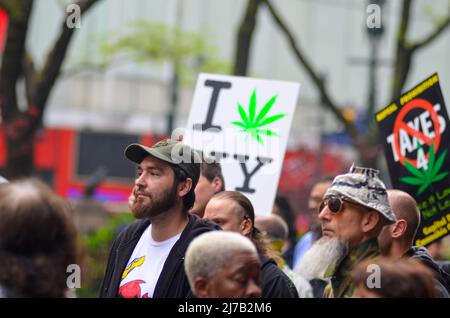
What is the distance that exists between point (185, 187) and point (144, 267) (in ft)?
1.77

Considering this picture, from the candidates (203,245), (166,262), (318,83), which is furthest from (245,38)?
(203,245)

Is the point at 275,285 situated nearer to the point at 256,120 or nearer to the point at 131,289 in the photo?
the point at 131,289

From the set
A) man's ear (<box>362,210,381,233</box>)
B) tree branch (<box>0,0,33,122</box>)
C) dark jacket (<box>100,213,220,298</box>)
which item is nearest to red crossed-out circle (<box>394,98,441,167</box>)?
man's ear (<box>362,210,381,233</box>)

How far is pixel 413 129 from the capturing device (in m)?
7.01

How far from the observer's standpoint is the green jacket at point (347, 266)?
16.2 feet

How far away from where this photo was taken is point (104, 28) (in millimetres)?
41375

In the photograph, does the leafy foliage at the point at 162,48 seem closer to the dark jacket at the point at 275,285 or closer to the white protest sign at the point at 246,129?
the white protest sign at the point at 246,129

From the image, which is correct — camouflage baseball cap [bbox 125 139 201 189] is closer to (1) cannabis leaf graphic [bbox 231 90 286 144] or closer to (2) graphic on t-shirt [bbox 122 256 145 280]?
(2) graphic on t-shirt [bbox 122 256 145 280]

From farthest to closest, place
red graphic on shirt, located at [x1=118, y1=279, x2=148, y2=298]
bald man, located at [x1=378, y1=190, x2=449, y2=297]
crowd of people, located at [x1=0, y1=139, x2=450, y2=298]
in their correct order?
bald man, located at [x1=378, y1=190, x2=449, y2=297] → red graphic on shirt, located at [x1=118, y1=279, x2=148, y2=298] → crowd of people, located at [x1=0, y1=139, x2=450, y2=298]

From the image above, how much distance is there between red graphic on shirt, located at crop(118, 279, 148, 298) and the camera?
511 cm

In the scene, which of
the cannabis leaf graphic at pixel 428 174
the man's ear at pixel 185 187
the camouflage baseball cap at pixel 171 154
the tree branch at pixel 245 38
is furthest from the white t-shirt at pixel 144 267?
the tree branch at pixel 245 38

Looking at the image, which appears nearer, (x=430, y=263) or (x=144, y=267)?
(x=144, y=267)

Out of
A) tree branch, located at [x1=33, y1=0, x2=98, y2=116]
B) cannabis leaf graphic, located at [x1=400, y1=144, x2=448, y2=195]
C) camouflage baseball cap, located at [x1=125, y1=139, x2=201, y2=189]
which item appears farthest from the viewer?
Answer: tree branch, located at [x1=33, y1=0, x2=98, y2=116]

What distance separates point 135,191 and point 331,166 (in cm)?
3352
